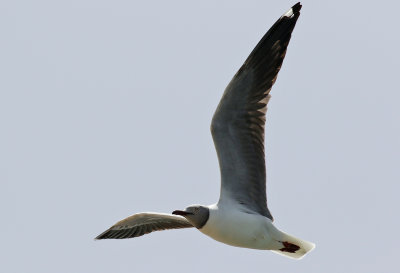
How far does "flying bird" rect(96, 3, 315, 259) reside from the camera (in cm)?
1245

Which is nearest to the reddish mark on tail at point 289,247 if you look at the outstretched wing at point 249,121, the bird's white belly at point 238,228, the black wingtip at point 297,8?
the bird's white belly at point 238,228

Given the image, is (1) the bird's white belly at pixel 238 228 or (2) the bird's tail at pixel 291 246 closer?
(1) the bird's white belly at pixel 238 228

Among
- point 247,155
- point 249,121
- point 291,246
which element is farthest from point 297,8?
point 291,246

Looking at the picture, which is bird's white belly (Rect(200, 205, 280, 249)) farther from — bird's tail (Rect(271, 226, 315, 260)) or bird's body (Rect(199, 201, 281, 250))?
bird's tail (Rect(271, 226, 315, 260))

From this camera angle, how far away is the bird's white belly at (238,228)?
1243 centimetres

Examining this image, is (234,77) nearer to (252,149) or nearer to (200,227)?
(252,149)

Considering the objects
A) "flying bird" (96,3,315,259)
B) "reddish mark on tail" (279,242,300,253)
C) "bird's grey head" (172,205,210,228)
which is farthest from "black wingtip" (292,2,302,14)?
"reddish mark on tail" (279,242,300,253)

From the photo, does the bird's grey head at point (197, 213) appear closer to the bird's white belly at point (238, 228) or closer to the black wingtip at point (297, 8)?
the bird's white belly at point (238, 228)

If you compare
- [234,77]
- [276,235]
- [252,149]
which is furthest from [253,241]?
[234,77]

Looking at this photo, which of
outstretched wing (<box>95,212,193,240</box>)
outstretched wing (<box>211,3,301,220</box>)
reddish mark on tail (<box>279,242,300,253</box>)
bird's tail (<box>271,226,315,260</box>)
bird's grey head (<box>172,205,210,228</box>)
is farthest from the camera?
outstretched wing (<box>95,212,193,240</box>)

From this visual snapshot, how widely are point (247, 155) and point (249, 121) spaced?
0.43 meters

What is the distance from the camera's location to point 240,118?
12.6 metres

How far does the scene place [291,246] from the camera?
42.7 feet

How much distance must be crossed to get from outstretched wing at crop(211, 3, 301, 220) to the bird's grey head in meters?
0.40
